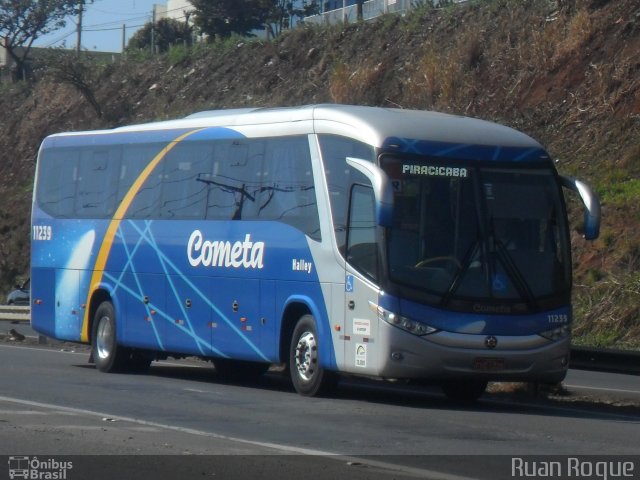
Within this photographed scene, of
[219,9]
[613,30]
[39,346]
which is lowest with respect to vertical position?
[39,346]

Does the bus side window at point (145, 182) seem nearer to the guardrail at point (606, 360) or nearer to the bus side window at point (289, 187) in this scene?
the bus side window at point (289, 187)

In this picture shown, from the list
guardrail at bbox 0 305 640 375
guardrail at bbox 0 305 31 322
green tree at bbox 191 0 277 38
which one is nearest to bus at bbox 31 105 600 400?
guardrail at bbox 0 305 640 375

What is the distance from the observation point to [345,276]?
14523mm

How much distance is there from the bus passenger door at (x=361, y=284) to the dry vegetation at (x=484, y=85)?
961 cm

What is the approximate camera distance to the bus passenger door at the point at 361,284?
14055 mm

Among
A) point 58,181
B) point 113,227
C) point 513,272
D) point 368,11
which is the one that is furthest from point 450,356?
point 368,11

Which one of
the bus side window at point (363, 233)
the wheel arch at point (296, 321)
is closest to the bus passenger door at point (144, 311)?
the wheel arch at point (296, 321)

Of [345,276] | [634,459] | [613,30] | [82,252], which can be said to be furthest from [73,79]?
[634,459]

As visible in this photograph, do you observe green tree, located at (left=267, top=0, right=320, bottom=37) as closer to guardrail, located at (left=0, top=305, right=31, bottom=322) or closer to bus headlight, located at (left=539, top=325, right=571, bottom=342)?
guardrail, located at (left=0, top=305, right=31, bottom=322)

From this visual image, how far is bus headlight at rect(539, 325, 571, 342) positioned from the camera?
14.3m

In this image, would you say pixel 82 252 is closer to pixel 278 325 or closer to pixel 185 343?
pixel 185 343

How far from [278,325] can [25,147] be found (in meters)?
37.1

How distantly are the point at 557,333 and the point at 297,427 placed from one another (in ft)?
12.6

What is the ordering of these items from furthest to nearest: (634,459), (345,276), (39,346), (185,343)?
(39,346) < (185,343) < (345,276) < (634,459)
